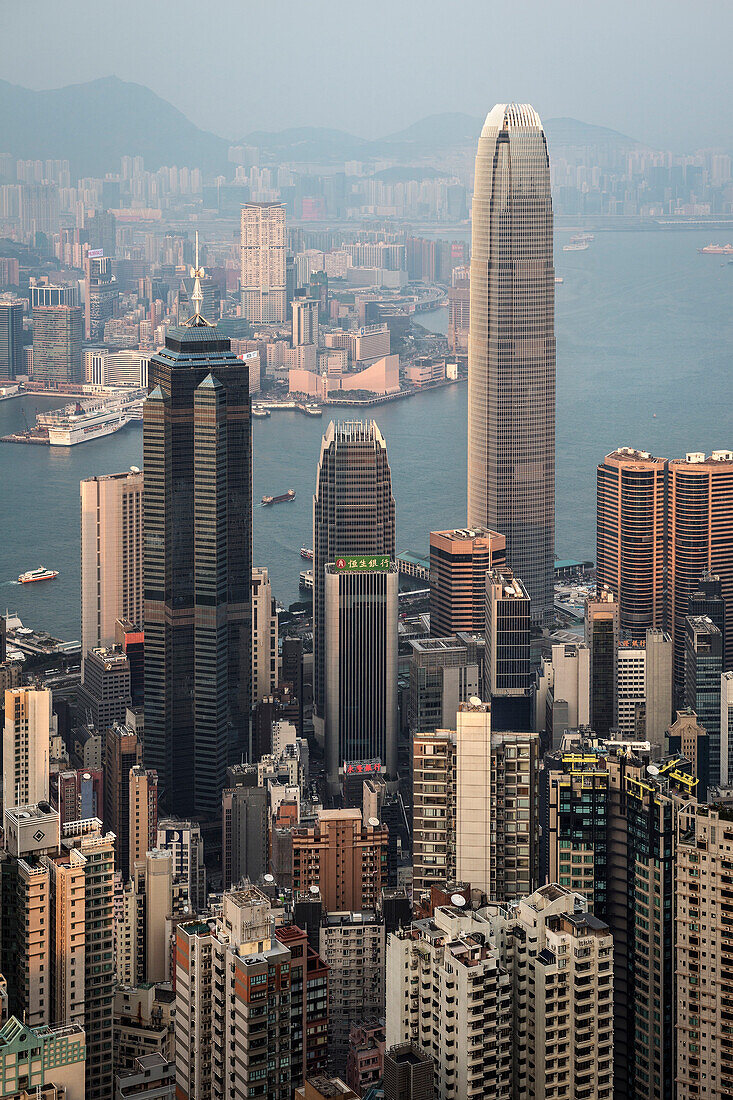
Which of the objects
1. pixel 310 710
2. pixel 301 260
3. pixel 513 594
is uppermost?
pixel 301 260

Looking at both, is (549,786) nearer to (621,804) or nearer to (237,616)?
(621,804)

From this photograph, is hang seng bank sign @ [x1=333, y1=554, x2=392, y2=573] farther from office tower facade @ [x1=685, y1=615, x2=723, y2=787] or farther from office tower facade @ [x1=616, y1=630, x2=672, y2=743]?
office tower facade @ [x1=685, y1=615, x2=723, y2=787]

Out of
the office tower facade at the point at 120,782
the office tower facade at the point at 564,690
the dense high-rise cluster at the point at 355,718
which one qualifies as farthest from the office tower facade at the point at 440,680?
the office tower facade at the point at 120,782

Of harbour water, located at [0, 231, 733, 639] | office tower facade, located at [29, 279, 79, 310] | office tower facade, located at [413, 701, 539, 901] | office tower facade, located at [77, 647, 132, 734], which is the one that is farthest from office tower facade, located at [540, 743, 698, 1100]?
office tower facade, located at [29, 279, 79, 310]

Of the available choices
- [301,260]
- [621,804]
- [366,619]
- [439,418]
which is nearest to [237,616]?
[366,619]

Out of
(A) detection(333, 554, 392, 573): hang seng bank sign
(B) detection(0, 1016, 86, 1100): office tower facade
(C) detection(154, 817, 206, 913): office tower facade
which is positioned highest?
(A) detection(333, 554, 392, 573): hang seng bank sign

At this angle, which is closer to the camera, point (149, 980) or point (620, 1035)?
point (620, 1035)

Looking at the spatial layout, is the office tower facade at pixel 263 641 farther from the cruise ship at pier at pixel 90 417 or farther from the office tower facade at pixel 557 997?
the office tower facade at pixel 557 997
